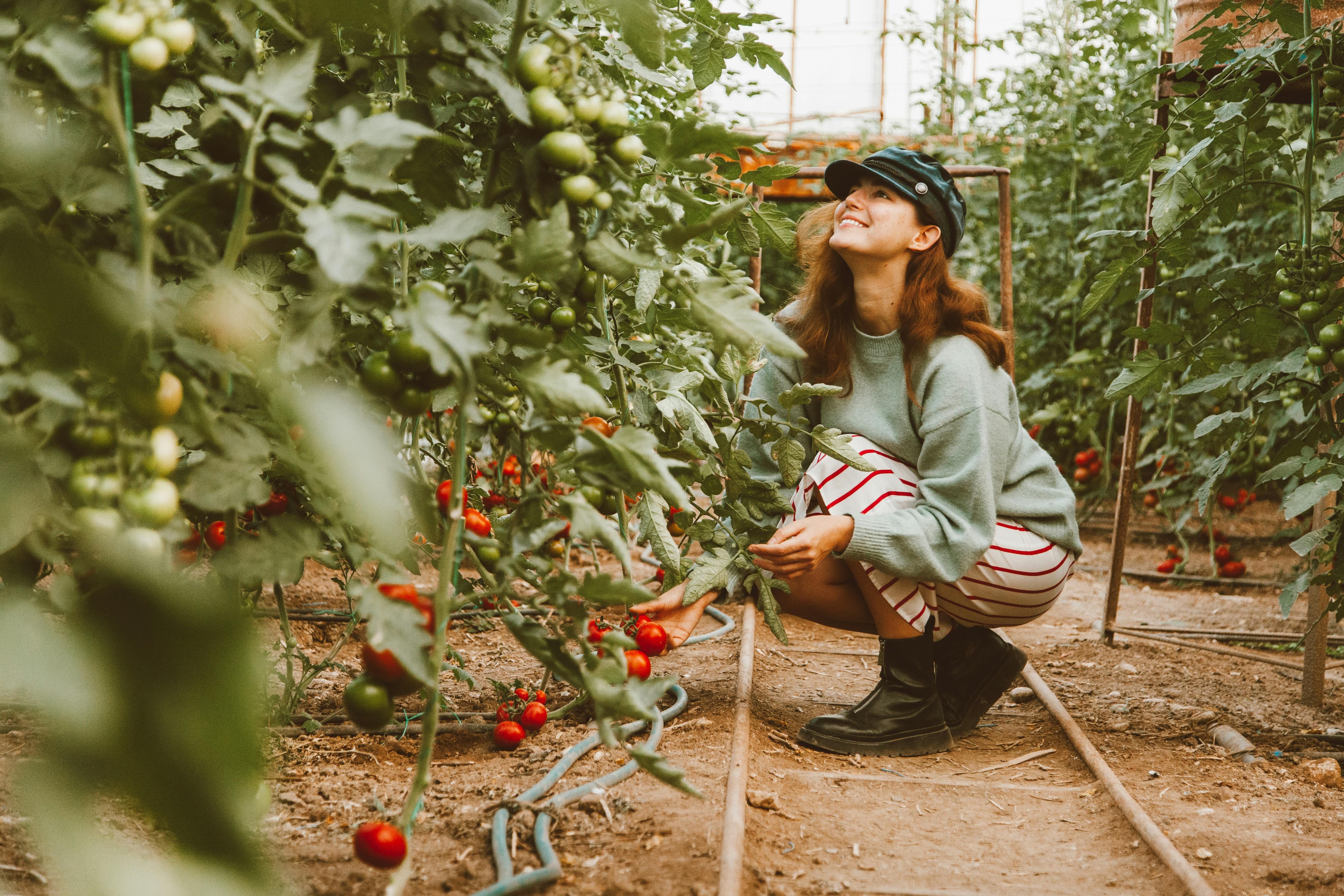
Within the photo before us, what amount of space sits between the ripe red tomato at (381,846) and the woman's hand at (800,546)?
81 centimetres

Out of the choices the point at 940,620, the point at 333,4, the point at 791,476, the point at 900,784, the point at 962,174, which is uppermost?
the point at 962,174

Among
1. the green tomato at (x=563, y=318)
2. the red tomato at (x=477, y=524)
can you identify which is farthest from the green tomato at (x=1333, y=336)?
the red tomato at (x=477, y=524)

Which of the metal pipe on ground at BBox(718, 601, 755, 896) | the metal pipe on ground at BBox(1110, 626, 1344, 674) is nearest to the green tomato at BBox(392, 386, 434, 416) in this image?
the metal pipe on ground at BBox(718, 601, 755, 896)

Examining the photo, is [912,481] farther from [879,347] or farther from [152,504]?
[152,504]

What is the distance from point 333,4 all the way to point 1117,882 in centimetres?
143

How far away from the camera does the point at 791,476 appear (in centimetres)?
165

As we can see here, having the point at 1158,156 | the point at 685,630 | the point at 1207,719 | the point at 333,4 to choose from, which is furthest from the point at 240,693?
the point at 1158,156

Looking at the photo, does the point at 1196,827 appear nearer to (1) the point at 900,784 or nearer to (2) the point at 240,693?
(1) the point at 900,784

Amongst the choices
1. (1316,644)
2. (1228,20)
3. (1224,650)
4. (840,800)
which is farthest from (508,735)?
(1228,20)

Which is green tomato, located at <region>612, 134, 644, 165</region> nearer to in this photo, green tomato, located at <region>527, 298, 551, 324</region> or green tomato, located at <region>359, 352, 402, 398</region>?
green tomato, located at <region>359, 352, 402, 398</region>

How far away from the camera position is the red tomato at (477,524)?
1438 mm

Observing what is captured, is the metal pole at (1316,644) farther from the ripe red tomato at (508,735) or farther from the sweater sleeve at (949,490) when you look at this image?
the ripe red tomato at (508,735)

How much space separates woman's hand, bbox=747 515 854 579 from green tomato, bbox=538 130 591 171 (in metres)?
0.91

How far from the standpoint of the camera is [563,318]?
4.26 ft
